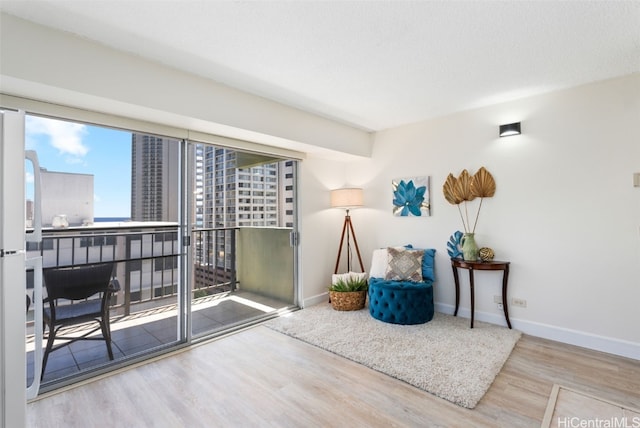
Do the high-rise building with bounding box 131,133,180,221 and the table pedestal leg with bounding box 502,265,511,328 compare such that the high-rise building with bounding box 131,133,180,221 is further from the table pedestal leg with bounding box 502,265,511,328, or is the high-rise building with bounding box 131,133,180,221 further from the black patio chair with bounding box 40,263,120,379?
the table pedestal leg with bounding box 502,265,511,328

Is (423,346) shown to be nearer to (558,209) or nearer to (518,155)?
(558,209)

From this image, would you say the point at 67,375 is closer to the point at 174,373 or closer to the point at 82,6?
the point at 174,373

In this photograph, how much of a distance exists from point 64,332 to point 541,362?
4094 millimetres

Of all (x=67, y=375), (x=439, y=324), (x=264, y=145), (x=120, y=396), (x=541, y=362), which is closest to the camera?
(x=120, y=396)

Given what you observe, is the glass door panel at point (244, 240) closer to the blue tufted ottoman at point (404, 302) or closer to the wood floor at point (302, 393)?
the wood floor at point (302, 393)

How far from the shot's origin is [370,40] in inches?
84.6

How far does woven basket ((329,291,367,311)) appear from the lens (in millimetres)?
3939

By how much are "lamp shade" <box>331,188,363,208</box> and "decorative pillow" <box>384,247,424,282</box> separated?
35.9 inches

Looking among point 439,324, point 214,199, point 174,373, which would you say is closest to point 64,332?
point 174,373

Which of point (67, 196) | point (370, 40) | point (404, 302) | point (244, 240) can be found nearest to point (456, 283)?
point (404, 302)

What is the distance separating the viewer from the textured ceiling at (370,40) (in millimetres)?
1812

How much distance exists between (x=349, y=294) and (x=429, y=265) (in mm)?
1095

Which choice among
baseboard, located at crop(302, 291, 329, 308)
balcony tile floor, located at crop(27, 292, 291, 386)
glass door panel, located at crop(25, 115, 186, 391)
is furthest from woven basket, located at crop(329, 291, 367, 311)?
glass door panel, located at crop(25, 115, 186, 391)

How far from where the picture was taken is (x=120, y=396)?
7.18 ft
